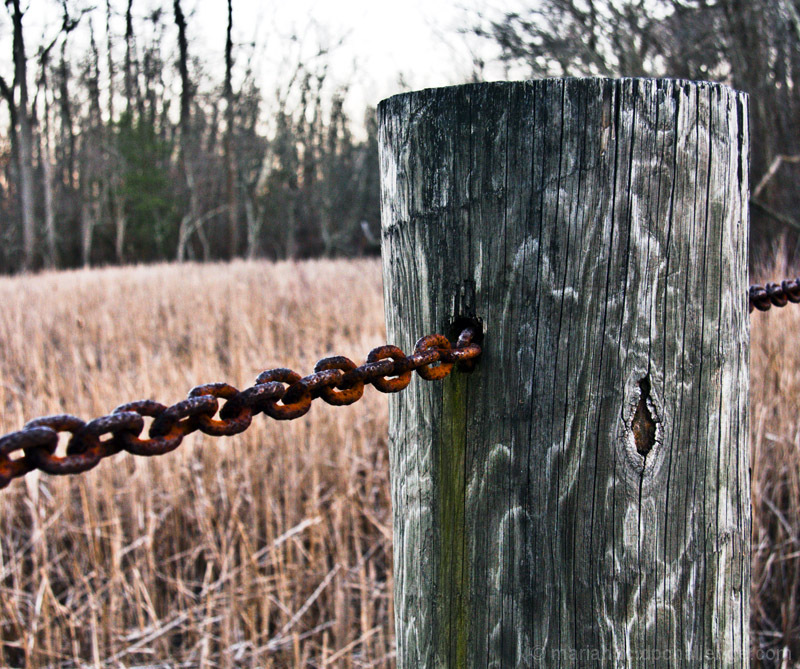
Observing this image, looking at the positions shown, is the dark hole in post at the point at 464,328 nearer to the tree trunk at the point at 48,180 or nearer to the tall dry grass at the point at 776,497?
the tall dry grass at the point at 776,497

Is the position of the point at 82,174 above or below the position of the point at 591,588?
above

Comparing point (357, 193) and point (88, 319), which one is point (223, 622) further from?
point (357, 193)

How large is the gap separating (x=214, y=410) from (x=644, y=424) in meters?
0.55

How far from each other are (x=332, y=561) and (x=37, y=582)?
45.5 inches

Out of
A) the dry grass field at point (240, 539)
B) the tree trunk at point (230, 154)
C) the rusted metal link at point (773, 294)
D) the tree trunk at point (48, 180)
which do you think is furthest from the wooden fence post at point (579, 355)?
the tree trunk at point (48, 180)

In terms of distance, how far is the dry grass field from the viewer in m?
2.17

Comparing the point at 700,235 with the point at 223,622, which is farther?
the point at 223,622

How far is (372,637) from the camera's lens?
2.24 meters

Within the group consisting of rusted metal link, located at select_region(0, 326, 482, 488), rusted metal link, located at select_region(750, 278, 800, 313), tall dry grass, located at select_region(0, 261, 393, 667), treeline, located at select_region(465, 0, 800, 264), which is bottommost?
tall dry grass, located at select_region(0, 261, 393, 667)

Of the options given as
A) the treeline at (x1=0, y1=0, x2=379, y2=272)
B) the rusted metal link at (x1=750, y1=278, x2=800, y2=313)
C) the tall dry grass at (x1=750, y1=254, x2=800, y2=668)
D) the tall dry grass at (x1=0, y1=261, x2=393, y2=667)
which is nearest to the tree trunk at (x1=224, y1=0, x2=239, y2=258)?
the treeline at (x1=0, y1=0, x2=379, y2=272)

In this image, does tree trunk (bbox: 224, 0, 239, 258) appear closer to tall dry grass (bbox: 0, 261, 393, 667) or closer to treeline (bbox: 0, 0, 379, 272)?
treeline (bbox: 0, 0, 379, 272)

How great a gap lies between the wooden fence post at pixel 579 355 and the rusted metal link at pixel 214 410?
0.33 feet

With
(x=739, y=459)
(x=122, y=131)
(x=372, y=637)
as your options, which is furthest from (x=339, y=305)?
(x=122, y=131)

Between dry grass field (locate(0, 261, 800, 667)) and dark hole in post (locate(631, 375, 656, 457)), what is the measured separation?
149cm
